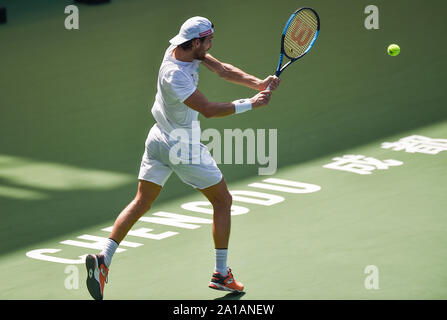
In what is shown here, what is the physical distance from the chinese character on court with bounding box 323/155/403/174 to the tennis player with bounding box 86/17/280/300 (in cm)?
294

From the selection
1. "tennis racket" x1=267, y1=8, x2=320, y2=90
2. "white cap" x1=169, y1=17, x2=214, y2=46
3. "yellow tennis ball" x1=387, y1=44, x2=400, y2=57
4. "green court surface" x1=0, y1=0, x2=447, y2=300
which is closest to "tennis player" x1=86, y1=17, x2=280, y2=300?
"white cap" x1=169, y1=17, x2=214, y2=46

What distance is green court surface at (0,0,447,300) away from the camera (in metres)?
7.52

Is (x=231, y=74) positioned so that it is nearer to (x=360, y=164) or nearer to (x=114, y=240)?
(x=114, y=240)

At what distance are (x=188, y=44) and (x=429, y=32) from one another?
8323 mm

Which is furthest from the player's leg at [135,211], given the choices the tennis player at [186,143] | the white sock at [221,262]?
the white sock at [221,262]

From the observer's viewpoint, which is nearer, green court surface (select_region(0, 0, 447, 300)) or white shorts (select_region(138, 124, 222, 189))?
white shorts (select_region(138, 124, 222, 189))

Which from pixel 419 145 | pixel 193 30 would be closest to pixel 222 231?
pixel 193 30

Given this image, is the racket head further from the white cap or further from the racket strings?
the white cap

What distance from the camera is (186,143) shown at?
Answer: 7012 mm

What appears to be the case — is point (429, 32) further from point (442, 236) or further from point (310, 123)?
point (442, 236)

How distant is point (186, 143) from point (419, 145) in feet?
14.1

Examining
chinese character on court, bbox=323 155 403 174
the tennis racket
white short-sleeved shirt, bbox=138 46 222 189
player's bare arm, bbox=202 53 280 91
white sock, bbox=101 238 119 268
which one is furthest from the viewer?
chinese character on court, bbox=323 155 403 174

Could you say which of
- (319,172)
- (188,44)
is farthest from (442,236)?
(188,44)

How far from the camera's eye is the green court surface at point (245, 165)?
24.7 feet
